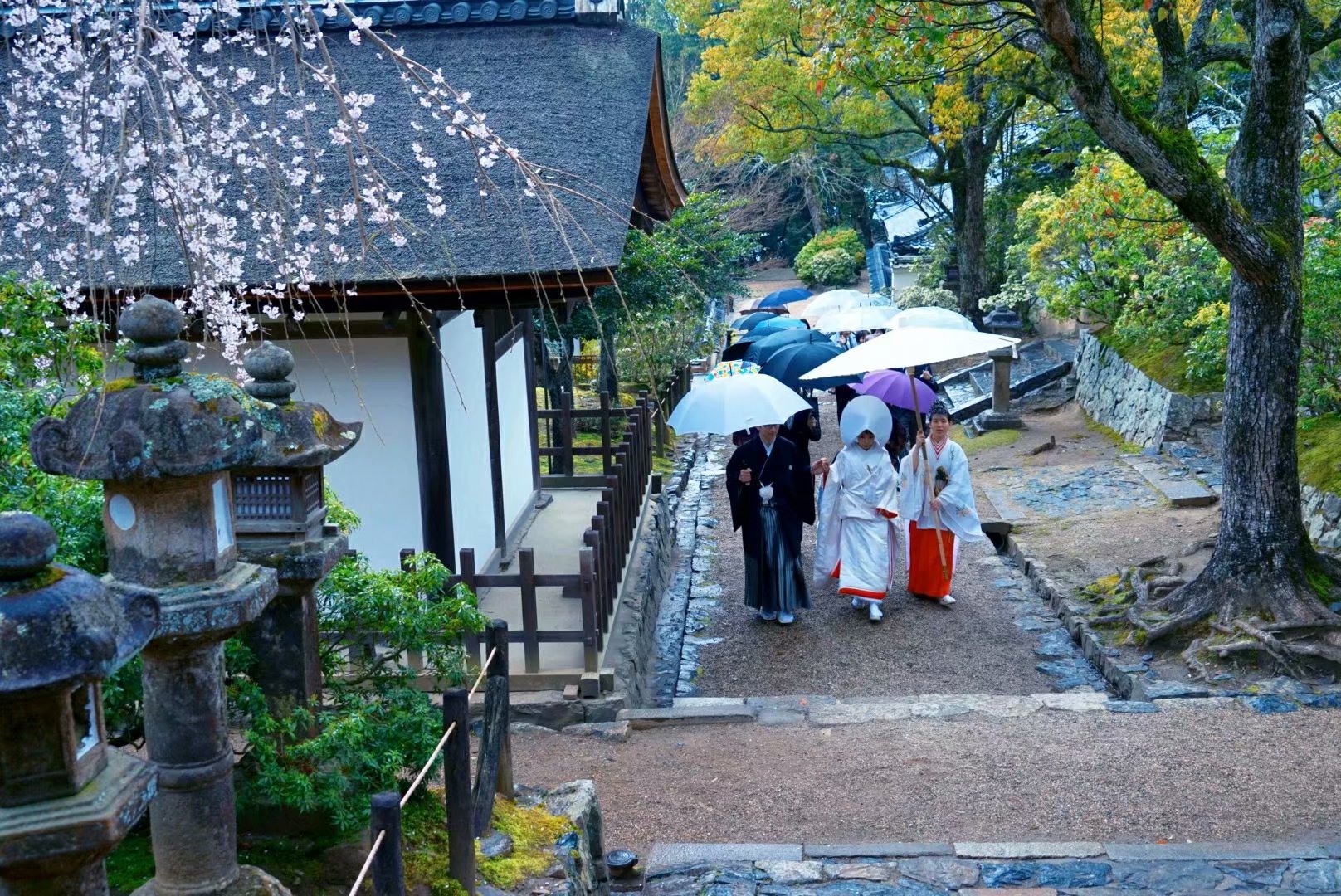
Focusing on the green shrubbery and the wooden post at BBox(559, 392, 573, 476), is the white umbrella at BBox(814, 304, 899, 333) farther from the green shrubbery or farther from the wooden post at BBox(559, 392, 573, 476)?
the green shrubbery

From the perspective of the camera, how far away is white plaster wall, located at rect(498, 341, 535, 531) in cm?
1093

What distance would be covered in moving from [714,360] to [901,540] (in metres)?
14.1

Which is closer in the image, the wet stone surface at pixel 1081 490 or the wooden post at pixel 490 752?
the wooden post at pixel 490 752

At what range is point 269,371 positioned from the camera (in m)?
4.07

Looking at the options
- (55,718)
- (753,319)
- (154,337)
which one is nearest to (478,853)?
(154,337)

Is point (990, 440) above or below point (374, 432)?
below

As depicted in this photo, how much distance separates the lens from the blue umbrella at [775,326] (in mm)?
18234

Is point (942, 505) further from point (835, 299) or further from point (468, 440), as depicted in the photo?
Result: point (835, 299)

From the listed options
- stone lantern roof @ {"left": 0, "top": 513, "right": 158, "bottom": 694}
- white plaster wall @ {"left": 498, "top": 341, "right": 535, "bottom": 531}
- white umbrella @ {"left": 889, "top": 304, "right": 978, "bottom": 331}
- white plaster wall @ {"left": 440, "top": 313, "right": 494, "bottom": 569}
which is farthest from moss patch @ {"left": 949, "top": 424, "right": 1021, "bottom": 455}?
stone lantern roof @ {"left": 0, "top": 513, "right": 158, "bottom": 694}

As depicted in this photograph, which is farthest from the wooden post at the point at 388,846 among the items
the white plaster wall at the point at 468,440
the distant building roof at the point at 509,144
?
the white plaster wall at the point at 468,440

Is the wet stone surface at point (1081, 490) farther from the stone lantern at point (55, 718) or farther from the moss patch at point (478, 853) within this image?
the stone lantern at point (55, 718)

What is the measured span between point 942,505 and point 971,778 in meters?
3.62

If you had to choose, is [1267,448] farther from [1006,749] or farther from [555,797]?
[555,797]

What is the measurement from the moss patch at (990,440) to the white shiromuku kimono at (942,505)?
702cm
